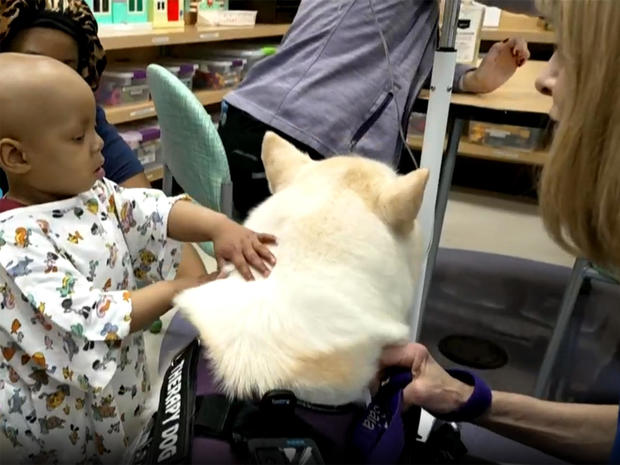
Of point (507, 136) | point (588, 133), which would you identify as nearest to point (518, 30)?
point (507, 136)

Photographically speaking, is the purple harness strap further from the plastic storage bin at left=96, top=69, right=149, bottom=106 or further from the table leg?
the plastic storage bin at left=96, top=69, right=149, bottom=106

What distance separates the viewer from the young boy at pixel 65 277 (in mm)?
810

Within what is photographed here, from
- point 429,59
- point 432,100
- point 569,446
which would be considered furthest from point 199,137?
point 569,446

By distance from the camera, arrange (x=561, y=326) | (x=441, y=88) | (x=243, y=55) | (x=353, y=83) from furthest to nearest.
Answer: (x=243, y=55) < (x=561, y=326) < (x=353, y=83) < (x=441, y=88)

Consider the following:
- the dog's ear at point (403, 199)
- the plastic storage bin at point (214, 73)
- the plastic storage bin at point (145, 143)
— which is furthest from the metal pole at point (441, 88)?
the plastic storage bin at point (214, 73)

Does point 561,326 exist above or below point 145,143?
below

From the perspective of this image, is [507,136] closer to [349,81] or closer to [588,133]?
[349,81]

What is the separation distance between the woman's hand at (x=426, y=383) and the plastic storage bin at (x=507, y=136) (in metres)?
2.38

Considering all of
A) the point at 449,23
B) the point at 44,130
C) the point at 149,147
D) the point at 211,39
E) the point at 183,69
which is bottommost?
the point at 149,147

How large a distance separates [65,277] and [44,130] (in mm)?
197

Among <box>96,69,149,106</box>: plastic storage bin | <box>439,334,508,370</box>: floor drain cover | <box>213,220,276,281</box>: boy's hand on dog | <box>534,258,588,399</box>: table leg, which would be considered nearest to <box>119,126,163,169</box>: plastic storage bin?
<box>96,69,149,106</box>: plastic storage bin

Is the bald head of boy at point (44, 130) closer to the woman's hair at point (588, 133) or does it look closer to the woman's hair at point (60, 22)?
the woman's hair at point (60, 22)

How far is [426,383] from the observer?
35.1 inches

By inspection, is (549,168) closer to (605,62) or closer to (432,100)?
(605,62)
